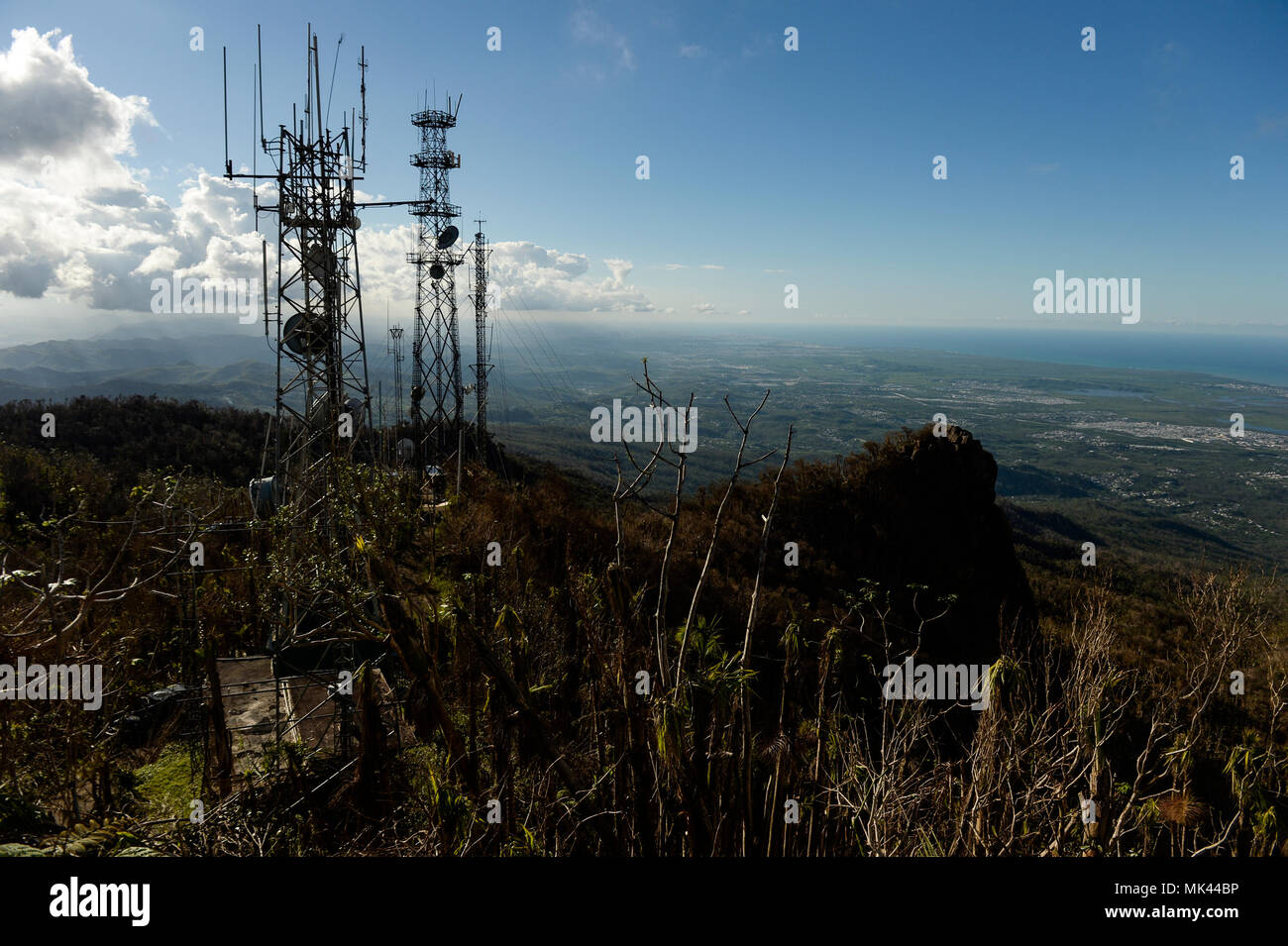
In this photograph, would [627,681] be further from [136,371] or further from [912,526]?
[136,371]

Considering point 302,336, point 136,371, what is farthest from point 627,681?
point 136,371

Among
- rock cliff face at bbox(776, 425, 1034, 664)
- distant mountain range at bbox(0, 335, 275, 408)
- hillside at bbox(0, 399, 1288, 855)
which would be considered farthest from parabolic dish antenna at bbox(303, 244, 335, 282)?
distant mountain range at bbox(0, 335, 275, 408)

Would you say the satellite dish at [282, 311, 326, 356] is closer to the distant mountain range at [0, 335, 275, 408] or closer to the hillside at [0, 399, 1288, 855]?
the hillside at [0, 399, 1288, 855]

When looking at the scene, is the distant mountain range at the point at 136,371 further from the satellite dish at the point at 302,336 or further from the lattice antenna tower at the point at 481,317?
the satellite dish at the point at 302,336

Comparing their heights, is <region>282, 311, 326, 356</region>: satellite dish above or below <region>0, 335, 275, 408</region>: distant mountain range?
below
